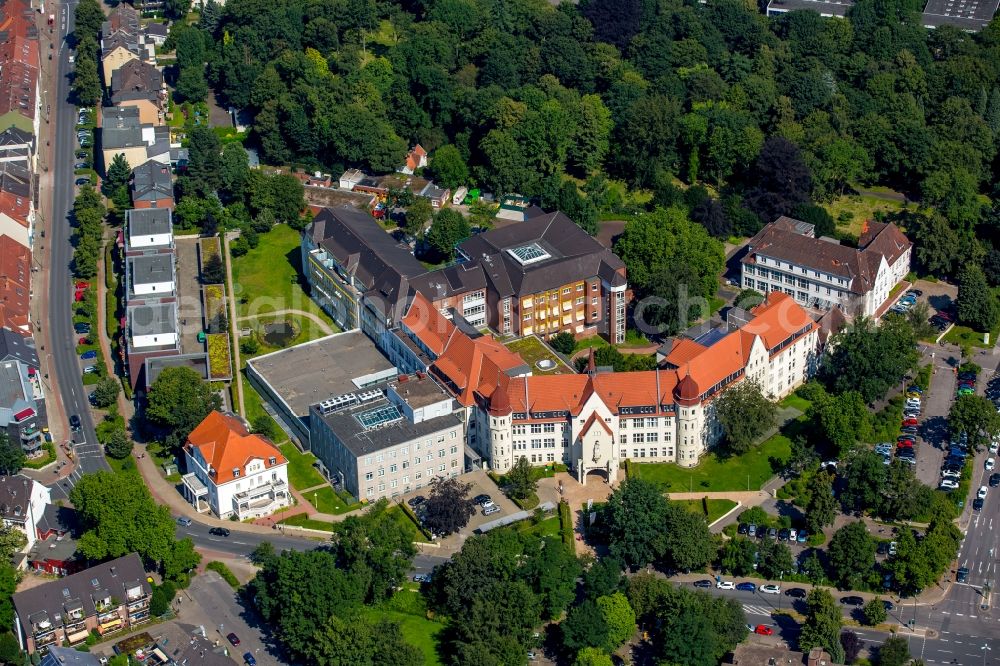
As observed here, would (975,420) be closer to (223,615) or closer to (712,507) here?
(712,507)

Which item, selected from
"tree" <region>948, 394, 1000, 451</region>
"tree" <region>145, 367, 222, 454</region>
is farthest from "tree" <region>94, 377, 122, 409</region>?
"tree" <region>948, 394, 1000, 451</region>

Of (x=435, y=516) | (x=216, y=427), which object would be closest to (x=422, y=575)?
(x=435, y=516)

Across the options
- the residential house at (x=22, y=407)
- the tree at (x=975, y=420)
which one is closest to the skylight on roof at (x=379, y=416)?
the residential house at (x=22, y=407)

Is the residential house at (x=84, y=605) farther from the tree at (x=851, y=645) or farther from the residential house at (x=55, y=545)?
the tree at (x=851, y=645)

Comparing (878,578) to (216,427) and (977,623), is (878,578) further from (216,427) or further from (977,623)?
(216,427)

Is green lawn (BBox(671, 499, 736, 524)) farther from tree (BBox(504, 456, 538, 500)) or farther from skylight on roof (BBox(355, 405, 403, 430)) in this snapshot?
skylight on roof (BBox(355, 405, 403, 430))

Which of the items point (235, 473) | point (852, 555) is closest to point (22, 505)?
point (235, 473)
